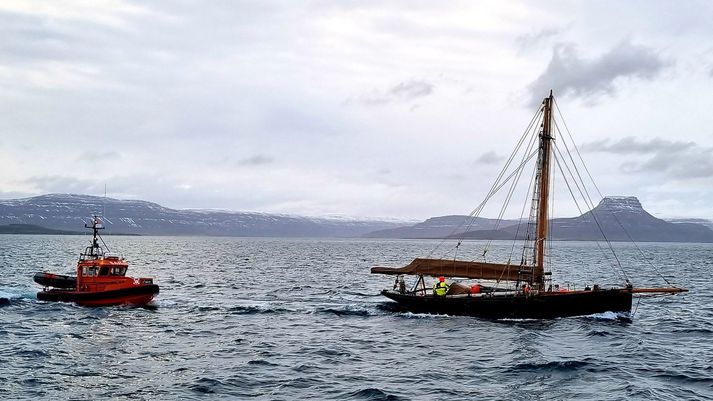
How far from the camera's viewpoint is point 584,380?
28.1m

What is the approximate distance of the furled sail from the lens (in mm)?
47844

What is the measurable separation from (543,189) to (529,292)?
28.5 feet

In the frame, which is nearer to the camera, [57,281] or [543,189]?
[543,189]

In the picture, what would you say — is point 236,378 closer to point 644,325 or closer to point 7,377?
point 7,377

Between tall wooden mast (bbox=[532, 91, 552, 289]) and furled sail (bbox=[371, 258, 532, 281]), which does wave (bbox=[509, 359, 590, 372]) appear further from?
furled sail (bbox=[371, 258, 532, 281])

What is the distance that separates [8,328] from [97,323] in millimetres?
5570

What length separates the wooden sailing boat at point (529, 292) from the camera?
1762 inches

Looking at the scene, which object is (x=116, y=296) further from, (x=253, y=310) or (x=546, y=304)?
(x=546, y=304)

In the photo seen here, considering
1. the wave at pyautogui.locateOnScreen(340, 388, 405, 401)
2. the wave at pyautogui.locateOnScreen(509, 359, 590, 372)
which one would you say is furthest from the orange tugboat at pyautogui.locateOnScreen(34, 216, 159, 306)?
the wave at pyautogui.locateOnScreen(509, 359, 590, 372)

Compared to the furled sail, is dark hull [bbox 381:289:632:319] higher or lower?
lower

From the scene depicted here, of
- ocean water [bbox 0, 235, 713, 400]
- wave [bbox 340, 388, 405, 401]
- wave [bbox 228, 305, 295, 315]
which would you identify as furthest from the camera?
wave [bbox 228, 305, 295, 315]

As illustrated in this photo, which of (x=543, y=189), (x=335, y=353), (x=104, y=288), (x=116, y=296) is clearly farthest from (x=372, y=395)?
(x=104, y=288)

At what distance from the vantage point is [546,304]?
44.6 m

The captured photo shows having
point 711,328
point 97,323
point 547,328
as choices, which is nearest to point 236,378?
point 97,323
